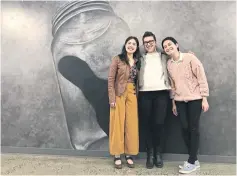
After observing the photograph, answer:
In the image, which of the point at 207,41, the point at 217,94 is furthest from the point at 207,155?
the point at 207,41

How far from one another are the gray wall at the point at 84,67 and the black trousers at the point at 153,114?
0.26 meters

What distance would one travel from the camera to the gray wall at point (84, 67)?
2502 mm

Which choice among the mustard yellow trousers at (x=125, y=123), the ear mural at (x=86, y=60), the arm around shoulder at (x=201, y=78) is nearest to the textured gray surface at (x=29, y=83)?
the ear mural at (x=86, y=60)

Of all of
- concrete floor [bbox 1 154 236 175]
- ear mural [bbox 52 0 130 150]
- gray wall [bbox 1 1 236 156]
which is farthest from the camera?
ear mural [bbox 52 0 130 150]

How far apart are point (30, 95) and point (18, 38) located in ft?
2.32

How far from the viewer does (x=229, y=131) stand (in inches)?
98.9

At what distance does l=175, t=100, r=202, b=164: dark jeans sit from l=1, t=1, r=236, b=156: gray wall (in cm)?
30

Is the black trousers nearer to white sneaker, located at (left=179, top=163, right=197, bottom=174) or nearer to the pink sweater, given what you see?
the pink sweater

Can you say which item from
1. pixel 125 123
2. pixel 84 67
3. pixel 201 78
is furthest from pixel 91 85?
pixel 201 78

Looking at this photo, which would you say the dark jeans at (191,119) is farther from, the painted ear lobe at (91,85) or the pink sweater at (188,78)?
the painted ear lobe at (91,85)

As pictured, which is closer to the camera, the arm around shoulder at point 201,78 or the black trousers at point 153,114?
the arm around shoulder at point 201,78

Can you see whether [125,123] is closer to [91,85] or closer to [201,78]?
[91,85]

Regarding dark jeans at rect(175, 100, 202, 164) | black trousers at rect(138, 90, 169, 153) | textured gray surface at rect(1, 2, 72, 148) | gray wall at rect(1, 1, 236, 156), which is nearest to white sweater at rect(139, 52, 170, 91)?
black trousers at rect(138, 90, 169, 153)

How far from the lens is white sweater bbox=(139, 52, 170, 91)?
7.31 feet
